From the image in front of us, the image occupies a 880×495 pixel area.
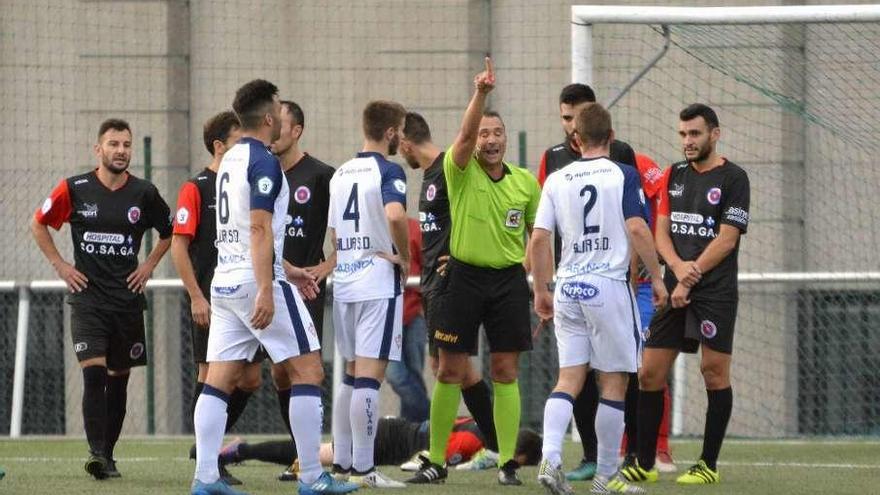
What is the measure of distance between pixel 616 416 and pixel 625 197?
1047 mm

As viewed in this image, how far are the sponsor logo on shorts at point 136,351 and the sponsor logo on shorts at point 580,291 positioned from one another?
2.70m

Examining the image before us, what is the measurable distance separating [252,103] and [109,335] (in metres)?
2.36

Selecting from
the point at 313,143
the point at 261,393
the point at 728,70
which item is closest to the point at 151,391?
the point at 261,393

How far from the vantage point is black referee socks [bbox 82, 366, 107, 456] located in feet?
29.6

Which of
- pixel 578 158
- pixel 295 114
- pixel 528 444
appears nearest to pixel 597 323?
pixel 578 158

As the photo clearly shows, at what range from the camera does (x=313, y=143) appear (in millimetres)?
14391

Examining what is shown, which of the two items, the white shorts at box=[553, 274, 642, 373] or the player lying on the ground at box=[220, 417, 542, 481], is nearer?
the white shorts at box=[553, 274, 642, 373]

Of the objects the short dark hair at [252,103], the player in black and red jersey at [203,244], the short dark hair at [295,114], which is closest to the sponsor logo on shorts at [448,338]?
the player in black and red jersey at [203,244]

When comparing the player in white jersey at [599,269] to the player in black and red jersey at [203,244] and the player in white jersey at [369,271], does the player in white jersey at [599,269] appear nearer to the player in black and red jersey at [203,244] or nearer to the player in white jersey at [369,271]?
the player in white jersey at [369,271]

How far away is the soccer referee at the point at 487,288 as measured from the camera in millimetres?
8672

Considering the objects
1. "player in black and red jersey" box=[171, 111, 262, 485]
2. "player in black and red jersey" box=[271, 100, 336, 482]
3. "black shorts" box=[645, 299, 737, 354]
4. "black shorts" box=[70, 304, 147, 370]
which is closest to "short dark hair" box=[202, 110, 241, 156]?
"player in black and red jersey" box=[171, 111, 262, 485]

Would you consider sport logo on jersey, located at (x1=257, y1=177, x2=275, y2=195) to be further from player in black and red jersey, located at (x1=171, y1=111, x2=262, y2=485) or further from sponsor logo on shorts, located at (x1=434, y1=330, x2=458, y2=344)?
sponsor logo on shorts, located at (x1=434, y1=330, x2=458, y2=344)

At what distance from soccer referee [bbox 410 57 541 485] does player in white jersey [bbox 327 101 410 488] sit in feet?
0.99

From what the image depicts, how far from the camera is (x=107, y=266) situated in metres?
9.27
